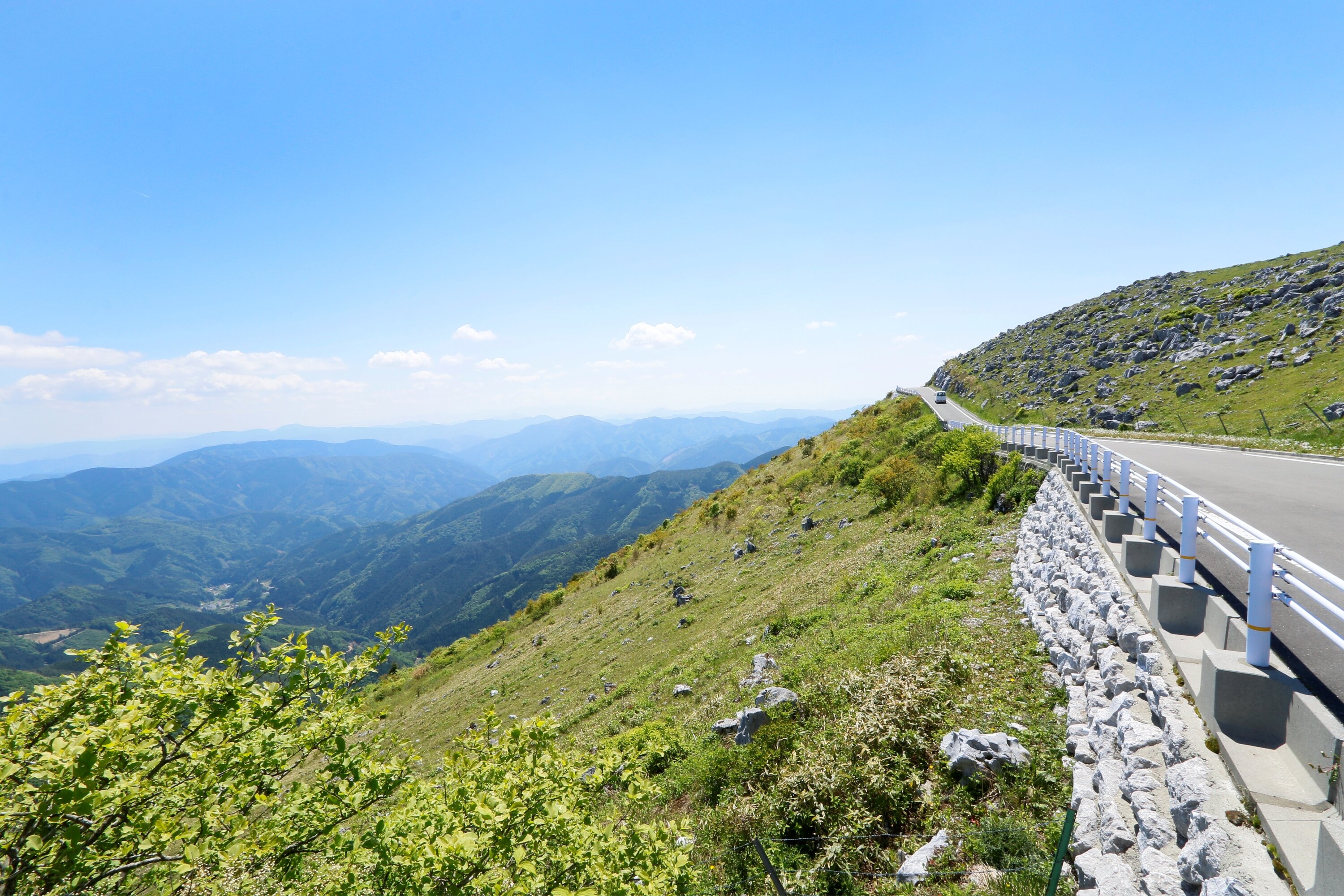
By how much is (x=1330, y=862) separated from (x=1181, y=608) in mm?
3843

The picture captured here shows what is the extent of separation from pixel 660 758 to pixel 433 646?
190 meters

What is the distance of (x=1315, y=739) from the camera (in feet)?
13.2

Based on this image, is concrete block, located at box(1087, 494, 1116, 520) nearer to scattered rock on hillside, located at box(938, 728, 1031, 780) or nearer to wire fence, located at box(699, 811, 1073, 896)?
scattered rock on hillside, located at box(938, 728, 1031, 780)

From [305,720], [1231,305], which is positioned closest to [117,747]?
[305,720]

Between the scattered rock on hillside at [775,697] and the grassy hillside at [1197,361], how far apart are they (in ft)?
81.8

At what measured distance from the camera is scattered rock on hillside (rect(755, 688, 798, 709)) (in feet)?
33.6

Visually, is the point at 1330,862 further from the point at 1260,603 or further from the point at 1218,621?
the point at 1218,621

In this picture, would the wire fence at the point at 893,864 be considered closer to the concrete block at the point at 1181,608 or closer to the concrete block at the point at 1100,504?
the concrete block at the point at 1181,608

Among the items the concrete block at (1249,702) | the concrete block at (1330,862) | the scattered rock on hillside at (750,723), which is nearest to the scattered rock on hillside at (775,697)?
the scattered rock on hillside at (750,723)

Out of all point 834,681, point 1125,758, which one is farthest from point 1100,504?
point 1125,758

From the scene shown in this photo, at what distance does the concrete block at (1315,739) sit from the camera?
380 cm

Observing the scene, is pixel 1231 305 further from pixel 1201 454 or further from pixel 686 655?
pixel 686 655

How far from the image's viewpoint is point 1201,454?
19.6 meters

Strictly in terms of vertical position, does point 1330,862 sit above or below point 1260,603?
below
